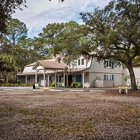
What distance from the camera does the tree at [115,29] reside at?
16188mm

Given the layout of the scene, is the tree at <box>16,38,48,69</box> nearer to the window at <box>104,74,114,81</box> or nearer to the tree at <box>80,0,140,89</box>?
the window at <box>104,74,114,81</box>

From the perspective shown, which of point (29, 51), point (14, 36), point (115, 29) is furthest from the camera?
point (29, 51)

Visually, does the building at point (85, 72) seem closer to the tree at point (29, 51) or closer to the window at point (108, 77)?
the window at point (108, 77)

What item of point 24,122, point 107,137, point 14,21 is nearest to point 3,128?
point 24,122

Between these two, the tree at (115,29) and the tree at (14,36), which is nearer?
the tree at (115,29)

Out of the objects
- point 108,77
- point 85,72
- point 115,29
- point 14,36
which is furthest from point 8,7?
point 14,36

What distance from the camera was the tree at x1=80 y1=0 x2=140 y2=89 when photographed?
637 inches

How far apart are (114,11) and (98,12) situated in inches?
59.1

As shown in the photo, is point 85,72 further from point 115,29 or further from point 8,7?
point 8,7

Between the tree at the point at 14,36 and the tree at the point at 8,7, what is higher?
the tree at the point at 14,36

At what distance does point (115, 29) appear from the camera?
17.3m

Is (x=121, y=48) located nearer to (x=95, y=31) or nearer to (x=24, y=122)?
(x=95, y=31)

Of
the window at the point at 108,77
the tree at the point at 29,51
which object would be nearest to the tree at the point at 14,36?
Answer: the tree at the point at 29,51

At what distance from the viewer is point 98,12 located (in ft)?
59.9
